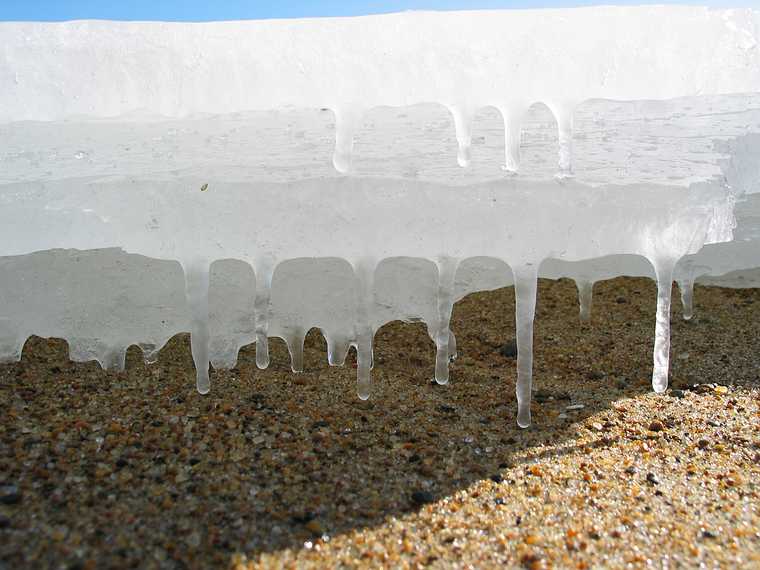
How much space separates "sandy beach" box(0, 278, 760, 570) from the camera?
176 centimetres

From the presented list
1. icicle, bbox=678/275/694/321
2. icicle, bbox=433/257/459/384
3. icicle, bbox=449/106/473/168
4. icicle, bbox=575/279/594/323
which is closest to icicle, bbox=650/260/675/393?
icicle, bbox=433/257/459/384

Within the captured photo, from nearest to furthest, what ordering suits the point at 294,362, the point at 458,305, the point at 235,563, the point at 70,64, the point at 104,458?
the point at 235,563
the point at 104,458
the point at 70,64
the point at 294,362
the point at 458,305

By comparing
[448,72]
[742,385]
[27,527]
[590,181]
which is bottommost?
[742,385]

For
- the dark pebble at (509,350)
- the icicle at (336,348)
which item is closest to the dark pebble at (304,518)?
the icicle at (336,348)

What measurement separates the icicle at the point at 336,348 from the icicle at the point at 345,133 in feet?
3.36

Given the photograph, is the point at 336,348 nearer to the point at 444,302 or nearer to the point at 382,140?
the point at 444,302

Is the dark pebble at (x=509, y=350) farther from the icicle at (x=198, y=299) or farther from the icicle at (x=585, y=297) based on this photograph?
the icicle at (x=198, y=299)

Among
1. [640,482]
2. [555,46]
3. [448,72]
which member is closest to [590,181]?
[555,46]

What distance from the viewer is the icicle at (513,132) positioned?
6.82 ft

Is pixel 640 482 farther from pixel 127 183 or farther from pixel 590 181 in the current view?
pixel 127 183

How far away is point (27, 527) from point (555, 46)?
2.06 meters

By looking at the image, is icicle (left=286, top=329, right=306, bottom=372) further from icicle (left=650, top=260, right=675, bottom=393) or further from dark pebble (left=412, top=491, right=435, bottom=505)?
icicle (left=650, top=260, right=675, bottom=393)

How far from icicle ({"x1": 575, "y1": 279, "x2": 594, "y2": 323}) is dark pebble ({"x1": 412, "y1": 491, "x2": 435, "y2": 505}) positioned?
1.98 metres

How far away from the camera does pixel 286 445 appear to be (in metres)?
2.26
